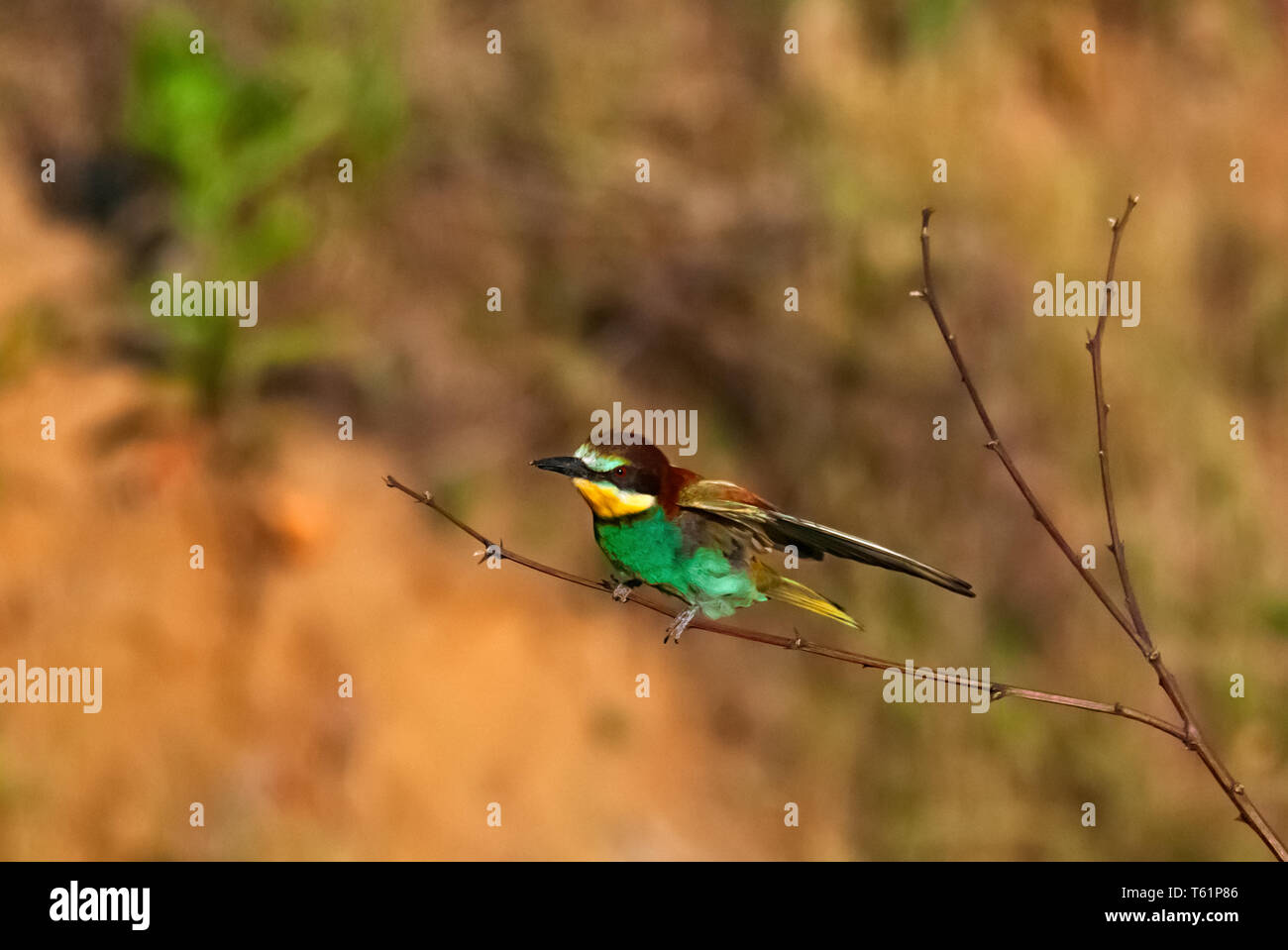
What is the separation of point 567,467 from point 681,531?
0.28 m

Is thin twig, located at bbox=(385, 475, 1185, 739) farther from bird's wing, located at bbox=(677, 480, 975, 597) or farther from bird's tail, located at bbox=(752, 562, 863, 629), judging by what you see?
bird's tail, located at bbox=(752, 562, 863, 629)

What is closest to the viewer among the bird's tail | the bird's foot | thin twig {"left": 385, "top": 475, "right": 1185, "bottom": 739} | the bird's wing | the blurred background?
thin twig {"left": 385, "top": 475, "right": 1185, "bottom": 739}

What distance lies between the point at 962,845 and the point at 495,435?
2.42 metres

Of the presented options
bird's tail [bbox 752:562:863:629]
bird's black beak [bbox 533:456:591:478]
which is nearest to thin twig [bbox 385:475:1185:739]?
bird's black beak [bbox 533:456:591:478]

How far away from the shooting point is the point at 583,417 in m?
4.97

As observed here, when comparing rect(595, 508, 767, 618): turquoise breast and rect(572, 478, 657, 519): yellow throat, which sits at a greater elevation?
rect(572, 478, 657, 519): yellow throat

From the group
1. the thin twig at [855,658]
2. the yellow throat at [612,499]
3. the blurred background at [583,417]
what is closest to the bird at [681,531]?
the yellow throat at [612,499]

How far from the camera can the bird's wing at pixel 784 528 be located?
1466 millimetres

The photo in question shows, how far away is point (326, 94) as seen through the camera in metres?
4.80

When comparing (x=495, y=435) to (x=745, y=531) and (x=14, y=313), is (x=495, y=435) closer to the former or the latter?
(x=14, y=313)

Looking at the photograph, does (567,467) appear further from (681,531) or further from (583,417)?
(583,417)

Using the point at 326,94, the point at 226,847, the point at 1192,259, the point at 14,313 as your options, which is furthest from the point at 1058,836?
the point at 14,313

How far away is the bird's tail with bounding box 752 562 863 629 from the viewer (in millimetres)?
2002

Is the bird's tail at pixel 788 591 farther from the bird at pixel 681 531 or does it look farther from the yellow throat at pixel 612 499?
the yellow throat at pixel 612 499
